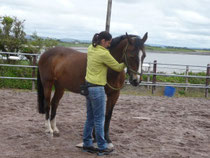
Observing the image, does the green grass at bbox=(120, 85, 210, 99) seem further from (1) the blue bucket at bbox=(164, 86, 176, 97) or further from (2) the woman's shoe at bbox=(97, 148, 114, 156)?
(2) the woman's shoe at bbox=(97, 148, 114, 156)

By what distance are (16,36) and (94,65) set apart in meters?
7.95

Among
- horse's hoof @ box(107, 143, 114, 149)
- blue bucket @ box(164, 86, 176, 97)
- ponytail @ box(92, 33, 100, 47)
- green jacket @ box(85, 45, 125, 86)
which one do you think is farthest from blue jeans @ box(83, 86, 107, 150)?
blue bucket @ box(164, 86, 176, 97)

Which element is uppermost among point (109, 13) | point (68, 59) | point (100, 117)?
point (109, 13)

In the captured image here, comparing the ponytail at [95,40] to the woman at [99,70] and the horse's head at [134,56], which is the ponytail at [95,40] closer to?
the woman at [99,70]

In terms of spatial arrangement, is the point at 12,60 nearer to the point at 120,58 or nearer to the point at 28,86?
the point at 28,86

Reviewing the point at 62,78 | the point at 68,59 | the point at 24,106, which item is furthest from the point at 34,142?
the point at 24,106

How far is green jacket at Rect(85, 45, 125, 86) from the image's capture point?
3.74 metres

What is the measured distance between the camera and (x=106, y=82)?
13.2ft

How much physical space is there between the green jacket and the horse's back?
2.44 feet

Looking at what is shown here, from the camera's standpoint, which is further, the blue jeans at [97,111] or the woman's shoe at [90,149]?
the woman's shoe at [90,149]

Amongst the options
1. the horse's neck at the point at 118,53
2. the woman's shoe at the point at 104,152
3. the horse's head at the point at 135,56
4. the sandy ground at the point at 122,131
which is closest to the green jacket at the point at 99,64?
the horse's head at the point at 135,56

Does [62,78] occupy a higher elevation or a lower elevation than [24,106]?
higher

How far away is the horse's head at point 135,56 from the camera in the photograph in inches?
149

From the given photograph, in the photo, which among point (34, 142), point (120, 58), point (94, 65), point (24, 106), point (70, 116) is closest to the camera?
point (94, 65)
